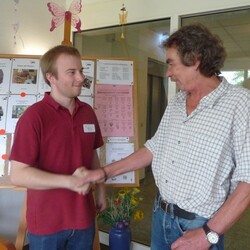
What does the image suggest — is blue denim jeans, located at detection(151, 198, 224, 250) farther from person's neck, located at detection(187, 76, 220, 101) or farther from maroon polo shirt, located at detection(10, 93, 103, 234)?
person's neck, located at detection(187, 76, 220, 101)

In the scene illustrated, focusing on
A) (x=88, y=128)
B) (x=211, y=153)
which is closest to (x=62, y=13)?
(x=88, y=128)

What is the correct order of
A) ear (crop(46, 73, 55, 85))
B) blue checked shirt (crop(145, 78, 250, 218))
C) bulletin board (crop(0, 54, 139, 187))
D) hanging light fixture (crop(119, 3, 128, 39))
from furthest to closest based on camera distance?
hanging light fixture (crop(119, 3, 128, 39)) < bulletin board (crop(0, 54, 139, 187)) < ear (crop(46, 73, 55, 85)) < blue checked shirt (crop(145, 78, 250, 218))

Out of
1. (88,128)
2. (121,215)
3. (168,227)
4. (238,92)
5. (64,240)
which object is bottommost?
(121,215)

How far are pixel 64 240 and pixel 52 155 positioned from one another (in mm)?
450

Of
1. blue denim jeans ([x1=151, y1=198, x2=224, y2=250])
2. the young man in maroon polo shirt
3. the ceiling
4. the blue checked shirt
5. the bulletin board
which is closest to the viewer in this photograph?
the blue checked shirt

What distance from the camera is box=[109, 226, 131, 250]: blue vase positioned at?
2508 millimetres

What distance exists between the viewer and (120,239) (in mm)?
2504

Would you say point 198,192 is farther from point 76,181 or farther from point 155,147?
point 76,181

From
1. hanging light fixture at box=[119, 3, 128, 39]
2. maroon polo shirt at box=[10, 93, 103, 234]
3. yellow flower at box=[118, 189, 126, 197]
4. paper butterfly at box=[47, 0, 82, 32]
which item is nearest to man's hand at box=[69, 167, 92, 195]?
maroon polo shirt at box=[10, 93, 103, 234]

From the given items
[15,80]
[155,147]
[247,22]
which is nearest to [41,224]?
[155,147]

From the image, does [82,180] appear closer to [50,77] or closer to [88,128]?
[88,128]

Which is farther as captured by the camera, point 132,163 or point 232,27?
point 232,27

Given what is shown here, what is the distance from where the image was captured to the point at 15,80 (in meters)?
2.27

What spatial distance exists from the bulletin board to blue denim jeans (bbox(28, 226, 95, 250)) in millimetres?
805
